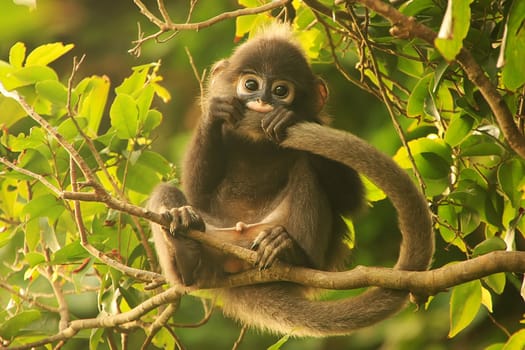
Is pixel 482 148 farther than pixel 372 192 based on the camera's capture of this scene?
No

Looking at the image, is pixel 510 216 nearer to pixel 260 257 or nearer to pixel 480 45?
pixel 480 45

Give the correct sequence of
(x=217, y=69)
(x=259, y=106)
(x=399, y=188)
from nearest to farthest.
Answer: (x=399, y=188) < (x=259, y=106) < (x=217, y=69)

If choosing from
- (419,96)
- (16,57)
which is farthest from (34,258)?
(419,96)

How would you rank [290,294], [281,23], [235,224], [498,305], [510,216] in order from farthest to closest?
[498,305], [281,23], [235,224], [290,294], [510,216]

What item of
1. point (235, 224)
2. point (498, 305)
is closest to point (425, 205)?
point (235, 224)

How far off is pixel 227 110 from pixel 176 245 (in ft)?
2.25

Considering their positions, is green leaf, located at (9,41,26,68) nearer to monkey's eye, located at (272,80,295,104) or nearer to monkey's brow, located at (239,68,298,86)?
monkey's brow, located at (239,68,298,86)

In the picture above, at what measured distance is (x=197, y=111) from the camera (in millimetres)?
6500

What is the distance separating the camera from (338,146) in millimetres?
2941

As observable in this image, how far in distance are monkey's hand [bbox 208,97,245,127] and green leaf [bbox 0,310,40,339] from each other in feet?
3.99

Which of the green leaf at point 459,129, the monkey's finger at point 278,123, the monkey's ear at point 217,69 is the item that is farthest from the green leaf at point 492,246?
the monkey's ear at point 217,69

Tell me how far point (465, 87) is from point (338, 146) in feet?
1.63

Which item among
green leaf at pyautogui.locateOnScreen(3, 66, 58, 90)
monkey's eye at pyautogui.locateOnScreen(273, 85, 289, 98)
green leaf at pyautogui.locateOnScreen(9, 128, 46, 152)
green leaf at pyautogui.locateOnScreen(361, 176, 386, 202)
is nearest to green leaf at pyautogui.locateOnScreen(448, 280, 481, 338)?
green leaf at pyautogui.locateOnScreen(361, 176, 386, 202)

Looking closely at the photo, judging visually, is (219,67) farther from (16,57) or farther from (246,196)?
(16,57)
